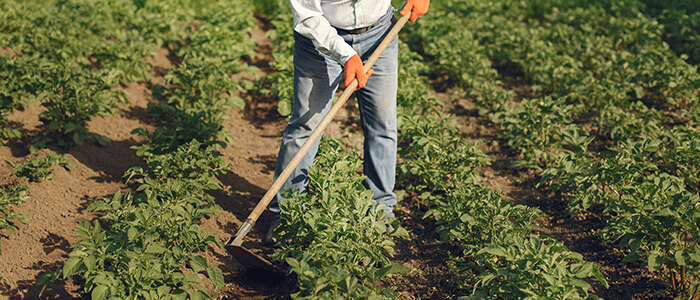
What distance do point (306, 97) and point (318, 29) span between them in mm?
418

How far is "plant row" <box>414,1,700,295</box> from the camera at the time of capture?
9.05 feet

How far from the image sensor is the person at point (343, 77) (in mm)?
2783

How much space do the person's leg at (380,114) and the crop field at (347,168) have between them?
16cm

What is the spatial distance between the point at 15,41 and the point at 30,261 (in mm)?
2718

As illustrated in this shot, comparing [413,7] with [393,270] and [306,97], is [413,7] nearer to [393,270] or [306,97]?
[306,97]

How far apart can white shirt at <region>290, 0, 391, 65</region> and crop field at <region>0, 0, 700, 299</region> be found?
2.33 feet

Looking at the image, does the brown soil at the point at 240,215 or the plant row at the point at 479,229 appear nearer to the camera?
the plant row at the point at 479,229

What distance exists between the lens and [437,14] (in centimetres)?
634

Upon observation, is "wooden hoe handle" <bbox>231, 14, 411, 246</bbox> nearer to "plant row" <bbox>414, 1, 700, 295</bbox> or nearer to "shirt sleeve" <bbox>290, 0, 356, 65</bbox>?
"shirt sleeve" <bbox>290, 0, 356, 65</bbox>

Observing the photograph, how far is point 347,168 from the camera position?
3164 mm

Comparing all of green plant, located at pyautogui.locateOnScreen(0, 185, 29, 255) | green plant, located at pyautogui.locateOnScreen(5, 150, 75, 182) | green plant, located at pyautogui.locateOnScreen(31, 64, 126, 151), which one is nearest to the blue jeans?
green plant, located at pyautogui.locateOnScreen(0, 185, 29, 255)

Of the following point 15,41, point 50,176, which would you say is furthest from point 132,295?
point 15,41

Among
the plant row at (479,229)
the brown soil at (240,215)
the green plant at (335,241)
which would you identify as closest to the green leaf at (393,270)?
the green plant at (335,241)

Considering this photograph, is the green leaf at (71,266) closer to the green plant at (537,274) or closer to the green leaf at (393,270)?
the green leaf at (393,270)
